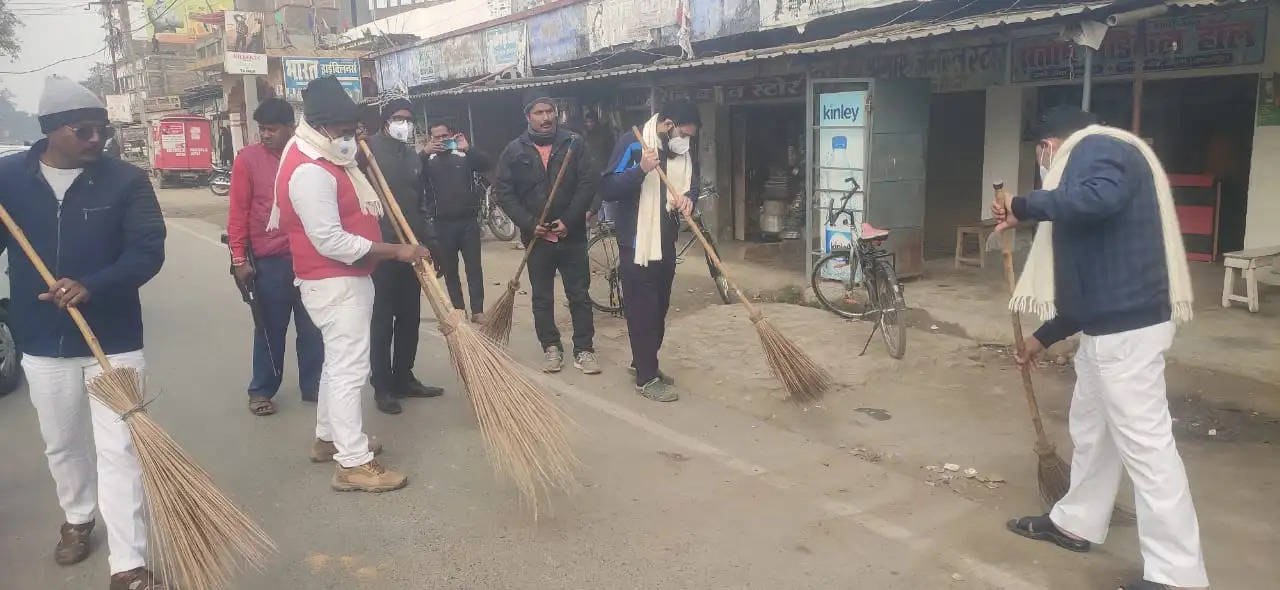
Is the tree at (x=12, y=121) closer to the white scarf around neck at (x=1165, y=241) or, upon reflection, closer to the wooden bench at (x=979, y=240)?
the wooden bench at (x=979, y=240)

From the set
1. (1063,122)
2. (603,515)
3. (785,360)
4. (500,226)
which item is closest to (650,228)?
(785,360)

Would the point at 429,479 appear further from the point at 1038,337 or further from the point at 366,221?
the point at 1038,337

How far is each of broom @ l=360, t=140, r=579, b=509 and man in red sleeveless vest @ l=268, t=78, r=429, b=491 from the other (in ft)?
1.25

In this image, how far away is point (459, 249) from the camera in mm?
7000

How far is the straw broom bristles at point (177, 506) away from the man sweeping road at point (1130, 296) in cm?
276

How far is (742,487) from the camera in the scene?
13.0 feet

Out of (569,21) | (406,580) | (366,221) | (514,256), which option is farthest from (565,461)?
(569,21)

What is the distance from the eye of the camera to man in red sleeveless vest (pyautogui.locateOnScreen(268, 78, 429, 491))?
3.65 metres

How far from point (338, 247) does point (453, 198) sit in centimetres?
313

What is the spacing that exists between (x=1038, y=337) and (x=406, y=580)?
243 centimetres

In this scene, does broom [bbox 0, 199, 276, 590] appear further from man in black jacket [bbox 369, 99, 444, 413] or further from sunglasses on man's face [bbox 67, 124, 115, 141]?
man in black jacket [bbox 369, 99, 444, 413]

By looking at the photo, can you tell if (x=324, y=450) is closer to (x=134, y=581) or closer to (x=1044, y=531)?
(x=134, y=581)

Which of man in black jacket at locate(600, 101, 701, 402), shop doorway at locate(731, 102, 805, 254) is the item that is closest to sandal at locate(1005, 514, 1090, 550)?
man in black jacket at locate(600, 101, 701, 402)

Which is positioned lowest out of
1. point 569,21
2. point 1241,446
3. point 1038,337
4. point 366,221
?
point 1241,446
